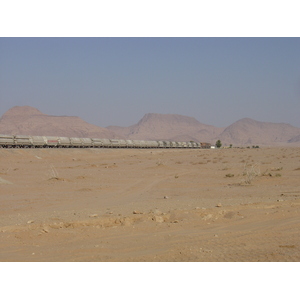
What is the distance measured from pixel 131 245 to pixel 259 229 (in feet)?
7.50

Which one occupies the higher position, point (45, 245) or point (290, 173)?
point (290, 173)

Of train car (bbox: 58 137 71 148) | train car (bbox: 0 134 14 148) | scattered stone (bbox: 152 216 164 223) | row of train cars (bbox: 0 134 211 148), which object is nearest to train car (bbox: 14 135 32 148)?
row of train cars (bbox: 0 134 211 148)

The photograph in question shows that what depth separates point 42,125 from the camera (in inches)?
6181

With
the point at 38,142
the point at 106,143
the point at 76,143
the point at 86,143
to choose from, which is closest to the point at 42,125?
the point at 106,143

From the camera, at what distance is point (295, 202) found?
9.94 m

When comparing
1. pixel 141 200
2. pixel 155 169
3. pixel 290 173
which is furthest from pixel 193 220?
pixel 155 169

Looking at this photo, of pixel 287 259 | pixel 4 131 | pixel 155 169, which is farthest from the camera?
pixel 4 131

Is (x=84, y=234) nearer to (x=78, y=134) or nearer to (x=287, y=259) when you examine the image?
(x=287, y=259)

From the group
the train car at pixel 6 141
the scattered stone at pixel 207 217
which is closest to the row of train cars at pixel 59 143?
the train car at pixel 6 141

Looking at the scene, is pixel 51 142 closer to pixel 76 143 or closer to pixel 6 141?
pixel 76 143

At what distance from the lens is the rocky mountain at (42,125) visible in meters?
150

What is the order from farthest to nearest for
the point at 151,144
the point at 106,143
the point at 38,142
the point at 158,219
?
1. the point at 151,144
2. the point at 106,143
3. the point at 38,142
4. the point at 158,219

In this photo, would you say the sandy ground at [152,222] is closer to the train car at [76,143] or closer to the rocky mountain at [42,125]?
the train car at [76,143]

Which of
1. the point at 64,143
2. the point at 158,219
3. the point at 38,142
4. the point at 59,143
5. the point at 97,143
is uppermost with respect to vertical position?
the point at 97,143
